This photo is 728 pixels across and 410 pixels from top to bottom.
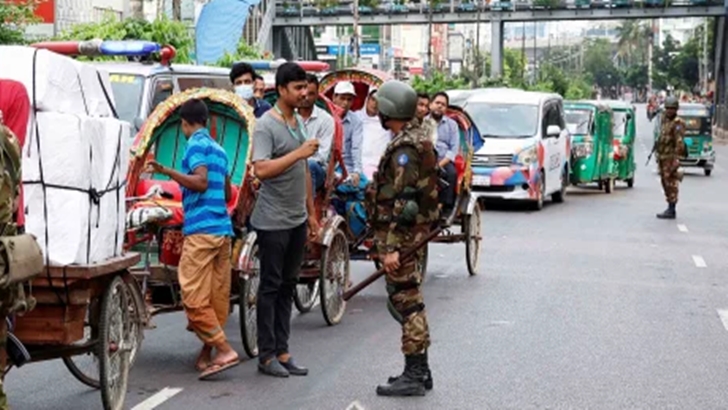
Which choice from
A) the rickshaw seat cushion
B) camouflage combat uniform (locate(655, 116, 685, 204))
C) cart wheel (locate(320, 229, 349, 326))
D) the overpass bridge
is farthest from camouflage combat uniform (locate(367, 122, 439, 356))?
the overpass bridge

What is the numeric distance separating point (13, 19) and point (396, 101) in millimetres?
15673

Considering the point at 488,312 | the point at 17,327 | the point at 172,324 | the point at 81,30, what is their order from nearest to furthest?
1. the point at 17,327
2. the point at 172,324
3. the point at 488,312
4. the point at 81,30

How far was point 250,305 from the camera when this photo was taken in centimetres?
1082

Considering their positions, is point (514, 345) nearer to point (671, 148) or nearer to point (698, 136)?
point (671, 148)

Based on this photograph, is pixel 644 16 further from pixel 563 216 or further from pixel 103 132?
pixel 103 132

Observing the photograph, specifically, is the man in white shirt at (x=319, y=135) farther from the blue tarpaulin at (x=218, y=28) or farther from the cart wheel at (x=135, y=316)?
the blue tarpaulin at (x=218, y=28)

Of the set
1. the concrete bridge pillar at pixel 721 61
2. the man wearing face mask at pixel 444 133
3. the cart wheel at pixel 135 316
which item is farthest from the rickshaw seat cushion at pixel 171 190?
the concrete bridge pillar at pixel 721 61

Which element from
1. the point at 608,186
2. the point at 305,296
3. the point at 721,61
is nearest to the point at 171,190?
the point at 305,296

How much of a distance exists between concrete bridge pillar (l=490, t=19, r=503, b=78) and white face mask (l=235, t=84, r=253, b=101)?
85.0 m

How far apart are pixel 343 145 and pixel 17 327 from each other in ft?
21.4

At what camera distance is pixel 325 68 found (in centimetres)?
2231

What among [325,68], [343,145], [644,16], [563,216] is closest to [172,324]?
[343,145]

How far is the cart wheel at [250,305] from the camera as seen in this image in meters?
10.6

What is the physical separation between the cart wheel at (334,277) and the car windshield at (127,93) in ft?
13.4
